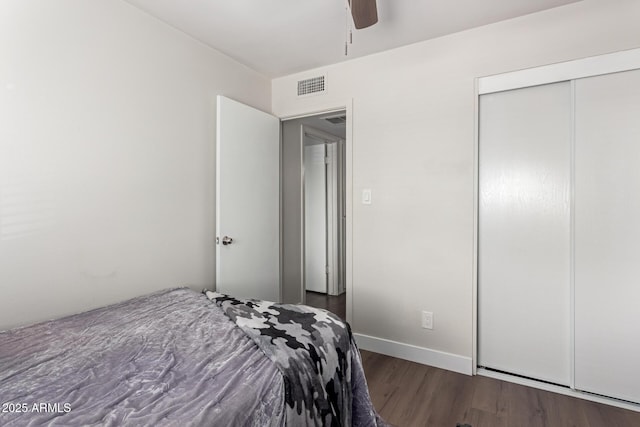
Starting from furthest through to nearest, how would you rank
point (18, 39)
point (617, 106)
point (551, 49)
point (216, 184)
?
point (216, 184)
point (551, 49)
point (617, 106)
point (18, 39)

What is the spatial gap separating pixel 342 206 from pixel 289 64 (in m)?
2.07

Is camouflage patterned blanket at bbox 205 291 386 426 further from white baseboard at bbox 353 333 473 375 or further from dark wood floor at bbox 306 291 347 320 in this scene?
dark wood floor at bbox 306 291 347 320

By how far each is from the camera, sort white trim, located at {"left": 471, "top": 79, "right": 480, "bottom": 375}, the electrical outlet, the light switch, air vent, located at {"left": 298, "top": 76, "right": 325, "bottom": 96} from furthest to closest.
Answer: air vent, located at {"left": 298, "top": 76, "right": 325, "bottom": 96} → the light switch → the electrical outlet → white trim, located at {"left": 471, "top": 79, "right": 480, "bottom": 375}

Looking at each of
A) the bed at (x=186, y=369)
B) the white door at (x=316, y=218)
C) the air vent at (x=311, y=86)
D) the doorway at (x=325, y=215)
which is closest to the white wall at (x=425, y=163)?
the air vent at (x=311, y=86)

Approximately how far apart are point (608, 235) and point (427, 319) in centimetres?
125

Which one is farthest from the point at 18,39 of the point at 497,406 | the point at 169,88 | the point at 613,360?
the point at 613,360

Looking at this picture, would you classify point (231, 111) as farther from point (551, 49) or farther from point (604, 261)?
point (604, 261)

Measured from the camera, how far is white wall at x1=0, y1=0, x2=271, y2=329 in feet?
5.06

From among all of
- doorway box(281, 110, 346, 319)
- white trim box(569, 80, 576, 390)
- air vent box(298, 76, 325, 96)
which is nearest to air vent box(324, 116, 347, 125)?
doorway box(281, 110, 346, 319)

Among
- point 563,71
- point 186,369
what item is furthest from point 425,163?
point 186,369

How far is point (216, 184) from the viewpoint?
252 centimetres

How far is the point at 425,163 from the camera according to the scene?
2.47 metres

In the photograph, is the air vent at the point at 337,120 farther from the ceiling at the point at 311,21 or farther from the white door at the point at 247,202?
the ceiling at the point at 311,21

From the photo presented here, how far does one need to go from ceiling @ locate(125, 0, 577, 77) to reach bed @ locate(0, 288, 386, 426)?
5.97 ft
